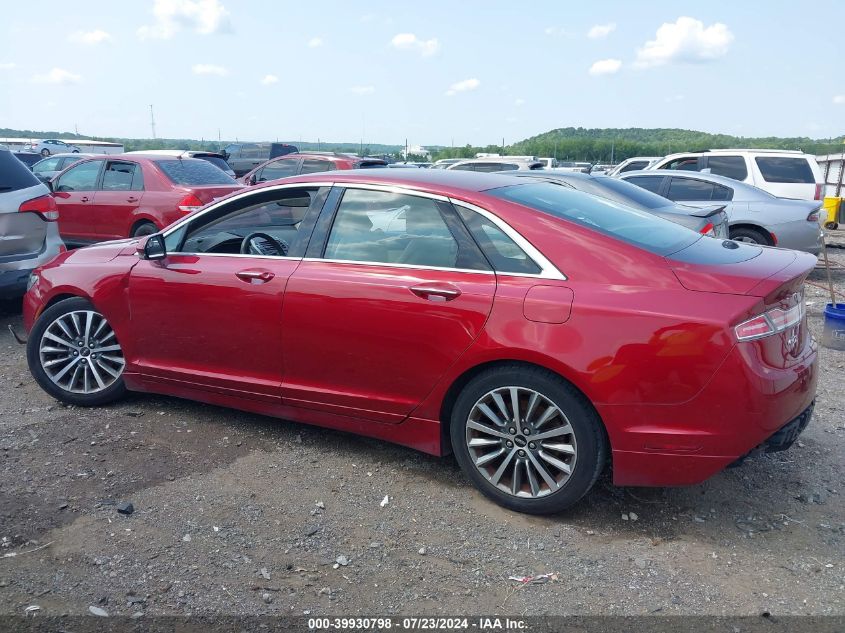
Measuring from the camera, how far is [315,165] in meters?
→ 15.1

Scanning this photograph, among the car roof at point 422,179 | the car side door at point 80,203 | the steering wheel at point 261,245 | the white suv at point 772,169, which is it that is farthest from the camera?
the white suv at point 772,169

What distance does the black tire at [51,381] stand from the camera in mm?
5027

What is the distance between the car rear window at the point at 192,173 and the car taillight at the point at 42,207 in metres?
2.95

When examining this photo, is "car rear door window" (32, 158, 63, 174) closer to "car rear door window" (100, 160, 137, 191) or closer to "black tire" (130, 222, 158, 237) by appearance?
"car rear door window" (100, 160, 137, 191)

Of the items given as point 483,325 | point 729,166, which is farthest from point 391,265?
point 729,166

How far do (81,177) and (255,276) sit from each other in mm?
8022

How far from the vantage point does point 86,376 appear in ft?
16.5

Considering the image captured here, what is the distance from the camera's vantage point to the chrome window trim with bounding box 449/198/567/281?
3586mm

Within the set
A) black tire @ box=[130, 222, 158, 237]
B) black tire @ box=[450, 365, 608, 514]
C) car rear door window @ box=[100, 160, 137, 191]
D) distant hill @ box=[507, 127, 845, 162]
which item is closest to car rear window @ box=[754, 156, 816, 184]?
black tire @ box=[130, 222, 158, 237]

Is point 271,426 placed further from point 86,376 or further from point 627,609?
point 627,609

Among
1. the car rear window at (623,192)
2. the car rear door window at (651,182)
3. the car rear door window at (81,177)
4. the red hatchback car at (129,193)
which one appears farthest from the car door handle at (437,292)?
the car rear door window at (81,177)

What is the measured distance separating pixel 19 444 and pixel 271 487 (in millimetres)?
1685

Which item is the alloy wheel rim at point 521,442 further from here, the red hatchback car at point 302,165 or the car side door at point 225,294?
the red hatchback car at point 302,165

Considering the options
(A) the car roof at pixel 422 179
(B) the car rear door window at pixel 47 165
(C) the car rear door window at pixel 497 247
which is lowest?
(B) the car rear door window at pixel 47 165
